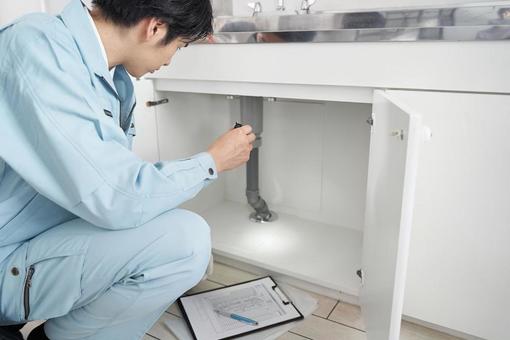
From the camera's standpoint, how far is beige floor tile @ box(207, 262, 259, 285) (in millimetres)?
1228

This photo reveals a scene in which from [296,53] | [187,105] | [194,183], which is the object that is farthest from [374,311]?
[187,105]

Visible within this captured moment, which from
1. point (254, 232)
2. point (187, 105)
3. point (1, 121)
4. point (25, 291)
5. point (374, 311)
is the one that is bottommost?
point (254, 232)

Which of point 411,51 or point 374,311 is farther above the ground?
point 411,51

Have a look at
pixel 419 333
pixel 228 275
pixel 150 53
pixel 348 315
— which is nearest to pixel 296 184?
pixel 228 275

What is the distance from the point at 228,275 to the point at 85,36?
0.86 m

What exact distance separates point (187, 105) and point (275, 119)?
0.34 m

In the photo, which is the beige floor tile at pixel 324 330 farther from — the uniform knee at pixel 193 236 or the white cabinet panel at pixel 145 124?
the white cabinet panel at pixel 145 124

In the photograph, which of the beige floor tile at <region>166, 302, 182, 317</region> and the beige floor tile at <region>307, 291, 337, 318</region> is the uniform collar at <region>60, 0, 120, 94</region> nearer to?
the beige floor tile at <region>166, 302, 182, 317</region>

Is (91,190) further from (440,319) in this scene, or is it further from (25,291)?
(440,319)

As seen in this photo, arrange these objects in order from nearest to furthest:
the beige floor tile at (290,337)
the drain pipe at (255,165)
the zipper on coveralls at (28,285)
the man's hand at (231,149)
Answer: the zipper on coveralls at (28,285), the man's hand at (231,149), the beige floor tile at (290,337), the drain pipe at (255,165)

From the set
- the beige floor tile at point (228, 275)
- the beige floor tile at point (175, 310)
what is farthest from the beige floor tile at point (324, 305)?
the beige floor tile at point (175, 310)

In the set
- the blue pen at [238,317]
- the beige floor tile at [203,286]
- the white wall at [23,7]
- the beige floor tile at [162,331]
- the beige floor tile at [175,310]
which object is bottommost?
the beige floor tile at [203,286]

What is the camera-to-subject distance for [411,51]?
0.79m

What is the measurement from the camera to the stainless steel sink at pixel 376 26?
2.30 feet
